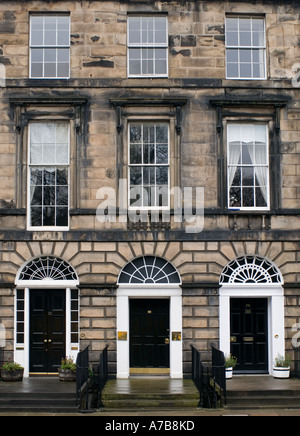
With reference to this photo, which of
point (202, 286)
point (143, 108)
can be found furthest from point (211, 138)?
point (202, 286)

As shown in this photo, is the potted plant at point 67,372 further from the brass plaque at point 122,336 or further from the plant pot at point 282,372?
the plant pot at point 282,372

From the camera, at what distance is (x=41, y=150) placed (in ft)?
67.6

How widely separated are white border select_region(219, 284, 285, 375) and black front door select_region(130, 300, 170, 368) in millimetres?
1743

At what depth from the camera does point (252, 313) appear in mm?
20688

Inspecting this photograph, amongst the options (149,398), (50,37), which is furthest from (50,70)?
(149,398)

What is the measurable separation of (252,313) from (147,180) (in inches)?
210

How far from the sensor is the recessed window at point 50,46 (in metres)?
20.8

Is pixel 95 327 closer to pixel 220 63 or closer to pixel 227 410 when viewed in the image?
pixel 227 410

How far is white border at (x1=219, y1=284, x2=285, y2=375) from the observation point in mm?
20078

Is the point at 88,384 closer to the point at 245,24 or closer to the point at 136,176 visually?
the point at 136,176

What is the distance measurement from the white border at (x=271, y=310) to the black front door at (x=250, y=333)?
26 centimetres

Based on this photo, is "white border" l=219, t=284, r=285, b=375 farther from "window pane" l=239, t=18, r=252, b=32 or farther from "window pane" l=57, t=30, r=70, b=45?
"window pane" l=57, t=30, r=70, b=45

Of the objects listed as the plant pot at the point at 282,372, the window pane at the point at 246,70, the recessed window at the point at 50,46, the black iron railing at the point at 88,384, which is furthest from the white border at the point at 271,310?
the recessed window at the point at 50,46

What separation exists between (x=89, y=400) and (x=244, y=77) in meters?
11.1
